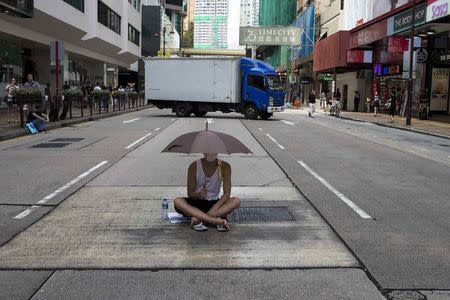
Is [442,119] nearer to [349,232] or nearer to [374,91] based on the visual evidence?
[374,91]

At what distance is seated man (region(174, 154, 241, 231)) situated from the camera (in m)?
6.57

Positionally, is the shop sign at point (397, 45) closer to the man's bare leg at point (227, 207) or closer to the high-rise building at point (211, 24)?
the man's bare leg at point (227, 207)

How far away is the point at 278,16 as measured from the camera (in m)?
84.1

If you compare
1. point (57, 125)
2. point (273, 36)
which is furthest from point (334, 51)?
point (57, 125)

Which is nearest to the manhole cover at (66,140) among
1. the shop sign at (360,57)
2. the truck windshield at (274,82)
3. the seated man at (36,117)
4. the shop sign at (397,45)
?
the seated man at (36,117)

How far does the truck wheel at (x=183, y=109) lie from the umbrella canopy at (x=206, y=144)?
88.9 ft

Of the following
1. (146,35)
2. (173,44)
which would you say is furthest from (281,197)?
(173,44)

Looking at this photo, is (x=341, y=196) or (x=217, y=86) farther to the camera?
(x=217, y=86)

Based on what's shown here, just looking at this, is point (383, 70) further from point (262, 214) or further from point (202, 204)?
point (202, 204)

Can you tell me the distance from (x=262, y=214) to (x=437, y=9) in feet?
75.9

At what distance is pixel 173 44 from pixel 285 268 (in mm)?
116406

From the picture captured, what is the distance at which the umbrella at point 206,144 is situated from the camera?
20.4 feet

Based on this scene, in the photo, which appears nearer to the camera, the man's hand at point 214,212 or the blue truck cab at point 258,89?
the man's hand at point 214,212

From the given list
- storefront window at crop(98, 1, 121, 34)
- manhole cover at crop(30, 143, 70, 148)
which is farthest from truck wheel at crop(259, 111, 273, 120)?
storefront window at crop(98, 1, 121, 34)
